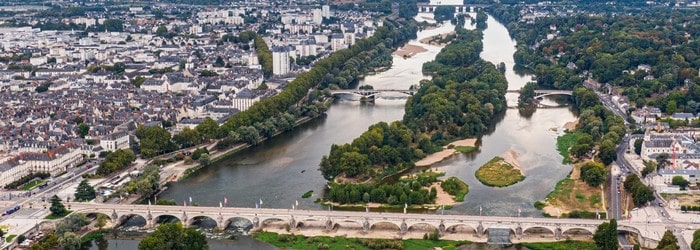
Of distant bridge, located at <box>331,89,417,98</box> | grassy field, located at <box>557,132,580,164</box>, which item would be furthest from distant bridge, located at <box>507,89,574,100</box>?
grassy field, located at <box>557,132,580,164</box>

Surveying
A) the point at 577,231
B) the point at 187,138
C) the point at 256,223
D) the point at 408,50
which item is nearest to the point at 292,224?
the point at 256,223

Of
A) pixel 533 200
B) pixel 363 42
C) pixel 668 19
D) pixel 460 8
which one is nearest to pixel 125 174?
pixel 533 200

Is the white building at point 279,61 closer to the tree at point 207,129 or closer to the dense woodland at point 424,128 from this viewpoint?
the dense woodland at point 424,128

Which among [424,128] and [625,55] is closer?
[424,128]

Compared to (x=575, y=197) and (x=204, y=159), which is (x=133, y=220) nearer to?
(x=204, y=159)

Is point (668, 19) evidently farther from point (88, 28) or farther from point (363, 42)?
point (88, 28)

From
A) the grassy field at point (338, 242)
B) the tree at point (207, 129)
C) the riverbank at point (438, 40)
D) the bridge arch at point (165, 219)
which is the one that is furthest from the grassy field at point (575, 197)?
the riverbank at point (438, 40)
